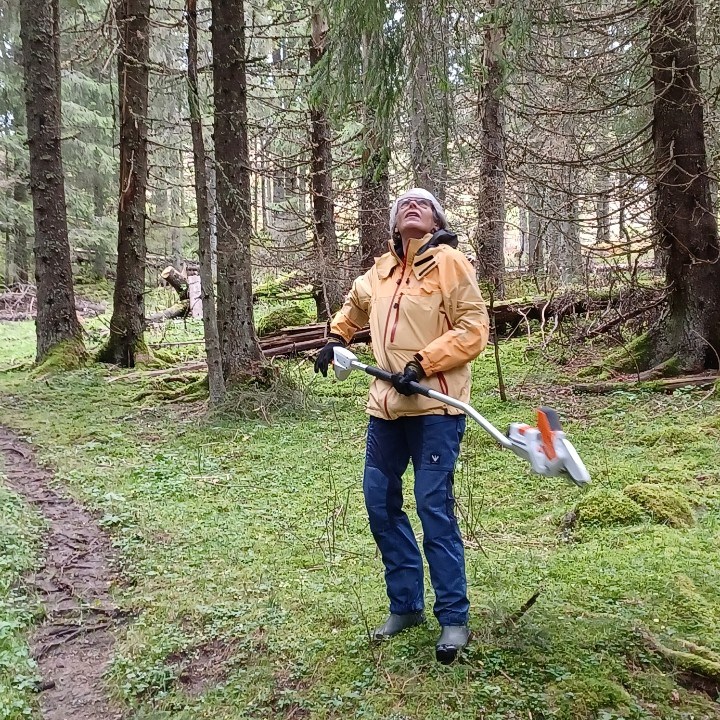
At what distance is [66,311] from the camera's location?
1152cm

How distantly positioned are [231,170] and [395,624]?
6.16 metres

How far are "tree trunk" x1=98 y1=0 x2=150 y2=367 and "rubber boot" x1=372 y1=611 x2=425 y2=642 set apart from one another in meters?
9.18

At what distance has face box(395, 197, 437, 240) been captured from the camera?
128 inches

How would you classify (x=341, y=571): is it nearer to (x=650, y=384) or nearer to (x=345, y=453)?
(x=345, y=453)

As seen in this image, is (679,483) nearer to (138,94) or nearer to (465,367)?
(465,367)

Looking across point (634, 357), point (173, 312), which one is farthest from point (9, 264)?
point (634, 357)

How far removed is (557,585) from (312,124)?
9252 millimetres

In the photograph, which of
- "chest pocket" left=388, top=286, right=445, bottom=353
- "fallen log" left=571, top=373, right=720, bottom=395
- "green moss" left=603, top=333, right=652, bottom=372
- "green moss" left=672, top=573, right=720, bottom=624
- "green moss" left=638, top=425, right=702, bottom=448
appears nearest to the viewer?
"chest pocket" left=388, top=286, right=445, bottom=353

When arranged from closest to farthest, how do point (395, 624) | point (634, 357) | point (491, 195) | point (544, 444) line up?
point (544, 444) → point (395, 624) → point (634, 357) → point (491, 195)

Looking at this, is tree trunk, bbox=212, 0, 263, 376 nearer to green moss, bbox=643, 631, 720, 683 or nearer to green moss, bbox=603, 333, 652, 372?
green moss, bbox=603, 333, 652, 372

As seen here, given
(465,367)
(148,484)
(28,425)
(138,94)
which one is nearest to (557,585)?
(465,367)

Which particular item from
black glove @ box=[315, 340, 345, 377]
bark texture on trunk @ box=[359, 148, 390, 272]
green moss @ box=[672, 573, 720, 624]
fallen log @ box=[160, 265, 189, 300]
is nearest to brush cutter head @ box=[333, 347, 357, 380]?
black glove @ box=[315, 340, 345, 377]

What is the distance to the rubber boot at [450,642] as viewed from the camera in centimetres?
311

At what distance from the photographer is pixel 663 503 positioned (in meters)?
4.81
